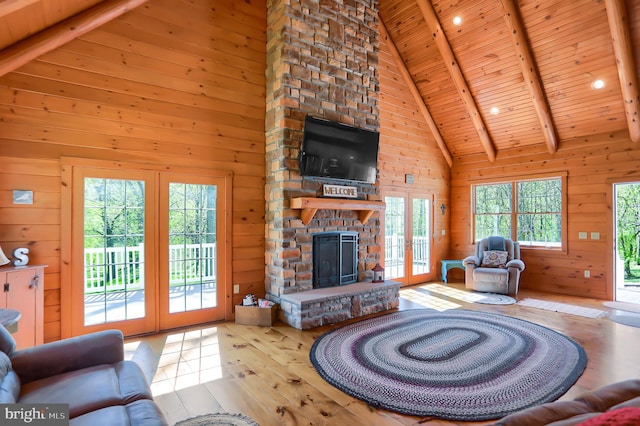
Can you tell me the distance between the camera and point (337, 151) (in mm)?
4609

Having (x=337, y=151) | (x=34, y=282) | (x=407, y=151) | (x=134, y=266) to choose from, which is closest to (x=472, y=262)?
(x=407, y=151)

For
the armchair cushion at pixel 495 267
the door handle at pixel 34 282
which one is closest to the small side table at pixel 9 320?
the door handle at pixel 34 282

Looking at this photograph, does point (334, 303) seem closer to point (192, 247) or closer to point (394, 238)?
point (192, 247)

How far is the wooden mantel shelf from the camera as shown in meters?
4.23

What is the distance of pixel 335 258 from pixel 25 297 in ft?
11.0

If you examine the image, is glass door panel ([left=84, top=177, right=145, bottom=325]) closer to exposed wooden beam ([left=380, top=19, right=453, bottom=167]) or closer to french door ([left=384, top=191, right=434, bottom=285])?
french door ([left=384, top=191, right=434, bottom=285])

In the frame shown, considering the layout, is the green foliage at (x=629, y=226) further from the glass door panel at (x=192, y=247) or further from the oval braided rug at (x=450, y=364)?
the glass door panel at (x=192, y=247)

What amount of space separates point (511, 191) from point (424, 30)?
11.8ft

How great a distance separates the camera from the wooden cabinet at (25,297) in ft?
9.30

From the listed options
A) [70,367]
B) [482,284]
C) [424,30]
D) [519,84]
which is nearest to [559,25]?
[519,84]

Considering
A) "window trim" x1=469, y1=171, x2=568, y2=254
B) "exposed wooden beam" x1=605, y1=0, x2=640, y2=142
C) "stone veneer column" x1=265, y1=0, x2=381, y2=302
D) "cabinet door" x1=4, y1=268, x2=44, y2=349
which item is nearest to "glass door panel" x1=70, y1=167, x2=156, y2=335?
"cabinet door" x1=4, y1=268, x2=44, y2=349

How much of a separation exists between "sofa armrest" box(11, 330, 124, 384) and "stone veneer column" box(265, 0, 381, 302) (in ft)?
7.65

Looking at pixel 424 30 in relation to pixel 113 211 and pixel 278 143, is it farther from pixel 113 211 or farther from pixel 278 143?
pixel 113 211

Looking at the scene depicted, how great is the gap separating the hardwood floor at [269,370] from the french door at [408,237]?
239cm
